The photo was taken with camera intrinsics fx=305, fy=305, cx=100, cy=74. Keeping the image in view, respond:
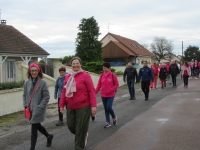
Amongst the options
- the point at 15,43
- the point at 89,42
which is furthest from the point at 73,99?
the point at 89,42

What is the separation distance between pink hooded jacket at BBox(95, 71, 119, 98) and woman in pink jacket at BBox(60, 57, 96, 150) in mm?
2583

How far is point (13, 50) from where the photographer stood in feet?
73.5

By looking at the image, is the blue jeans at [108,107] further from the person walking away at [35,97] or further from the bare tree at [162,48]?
the bare tree at [162,48]

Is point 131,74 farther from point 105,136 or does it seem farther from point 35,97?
point 35,97

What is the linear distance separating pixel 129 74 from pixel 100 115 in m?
4.50

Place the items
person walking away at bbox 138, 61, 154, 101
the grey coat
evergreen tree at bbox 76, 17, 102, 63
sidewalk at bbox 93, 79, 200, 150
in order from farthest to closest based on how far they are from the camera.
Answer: evergreen tree at bbox 76, 17, 102, 63, person walking away at bbox 138, 61, 154, 101, sidewalk at bbox 93, 79, 200, 150, the grey coat

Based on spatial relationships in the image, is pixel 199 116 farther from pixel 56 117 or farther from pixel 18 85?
pixel 18 85

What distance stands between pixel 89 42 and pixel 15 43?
47.4ft

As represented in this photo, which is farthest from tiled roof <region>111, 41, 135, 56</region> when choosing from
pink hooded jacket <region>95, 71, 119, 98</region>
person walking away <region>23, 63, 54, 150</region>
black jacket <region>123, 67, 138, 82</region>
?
person walking away <region>23, 63, 54, 150</region>

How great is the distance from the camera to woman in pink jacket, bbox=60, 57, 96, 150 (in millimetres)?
5457

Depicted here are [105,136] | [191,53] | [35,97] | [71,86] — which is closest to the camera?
[71,86]

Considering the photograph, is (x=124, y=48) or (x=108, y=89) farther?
(x=124, y=48)

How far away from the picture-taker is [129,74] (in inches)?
559

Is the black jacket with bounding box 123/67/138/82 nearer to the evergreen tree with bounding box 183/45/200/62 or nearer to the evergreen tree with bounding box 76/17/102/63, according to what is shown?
the evergreen tree with bounding box 76/17/102/63
